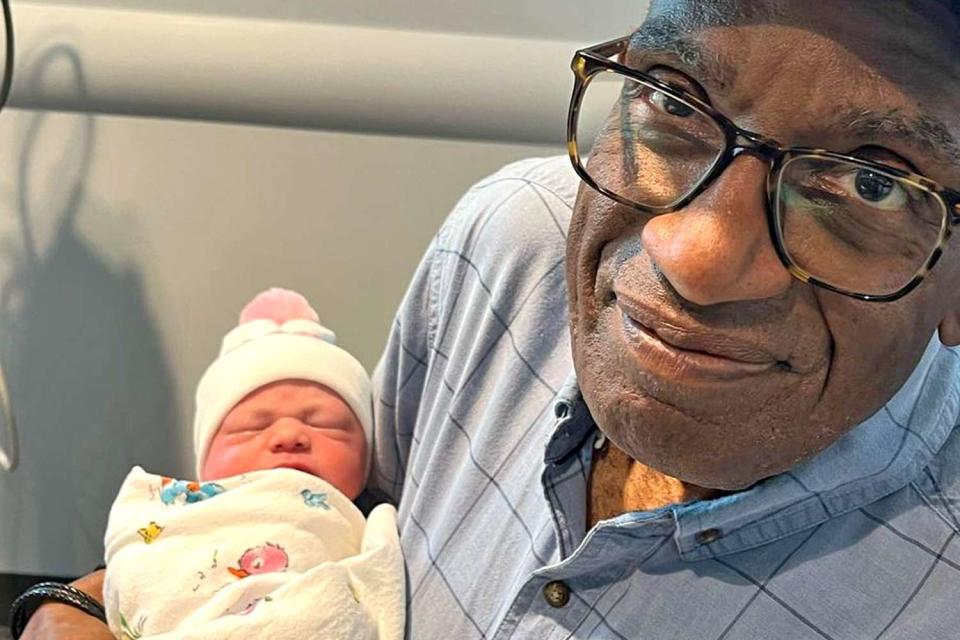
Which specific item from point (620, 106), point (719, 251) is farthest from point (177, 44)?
point (719, 251)

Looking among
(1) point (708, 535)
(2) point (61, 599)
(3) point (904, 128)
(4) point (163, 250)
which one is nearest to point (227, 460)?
(2) point (61, 599)

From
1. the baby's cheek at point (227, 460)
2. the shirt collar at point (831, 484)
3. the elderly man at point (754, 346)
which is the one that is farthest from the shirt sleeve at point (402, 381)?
the shirt collar at point (831, 484)

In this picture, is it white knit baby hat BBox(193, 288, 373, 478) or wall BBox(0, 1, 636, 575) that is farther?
wall BBox(0, 1, 636, 575)

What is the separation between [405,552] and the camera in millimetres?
1125

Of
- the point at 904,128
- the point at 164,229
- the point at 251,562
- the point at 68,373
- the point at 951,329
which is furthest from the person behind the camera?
the point at 68,373

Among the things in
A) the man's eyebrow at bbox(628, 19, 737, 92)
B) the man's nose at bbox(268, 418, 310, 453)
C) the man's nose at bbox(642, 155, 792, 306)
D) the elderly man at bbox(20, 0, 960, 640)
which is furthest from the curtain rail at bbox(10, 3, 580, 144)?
the man's nose at bbox(642, 155, 792, 306)

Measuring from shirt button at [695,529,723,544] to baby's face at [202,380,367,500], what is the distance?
587mm

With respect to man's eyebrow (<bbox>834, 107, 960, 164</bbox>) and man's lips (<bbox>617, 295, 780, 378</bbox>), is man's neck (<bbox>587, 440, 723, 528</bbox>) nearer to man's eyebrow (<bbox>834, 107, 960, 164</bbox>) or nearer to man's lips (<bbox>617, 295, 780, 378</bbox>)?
man's lips (<bbox>617, 295, 780, 378</bbox>)

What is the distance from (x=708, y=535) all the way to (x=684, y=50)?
355 millimetres

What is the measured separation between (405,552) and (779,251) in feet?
1.96

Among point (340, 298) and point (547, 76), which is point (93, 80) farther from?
point (547, 76)

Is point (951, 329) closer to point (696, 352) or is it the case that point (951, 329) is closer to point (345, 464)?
point (696, 352)

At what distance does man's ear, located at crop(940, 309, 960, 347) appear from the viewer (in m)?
0.74

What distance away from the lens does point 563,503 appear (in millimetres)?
904
